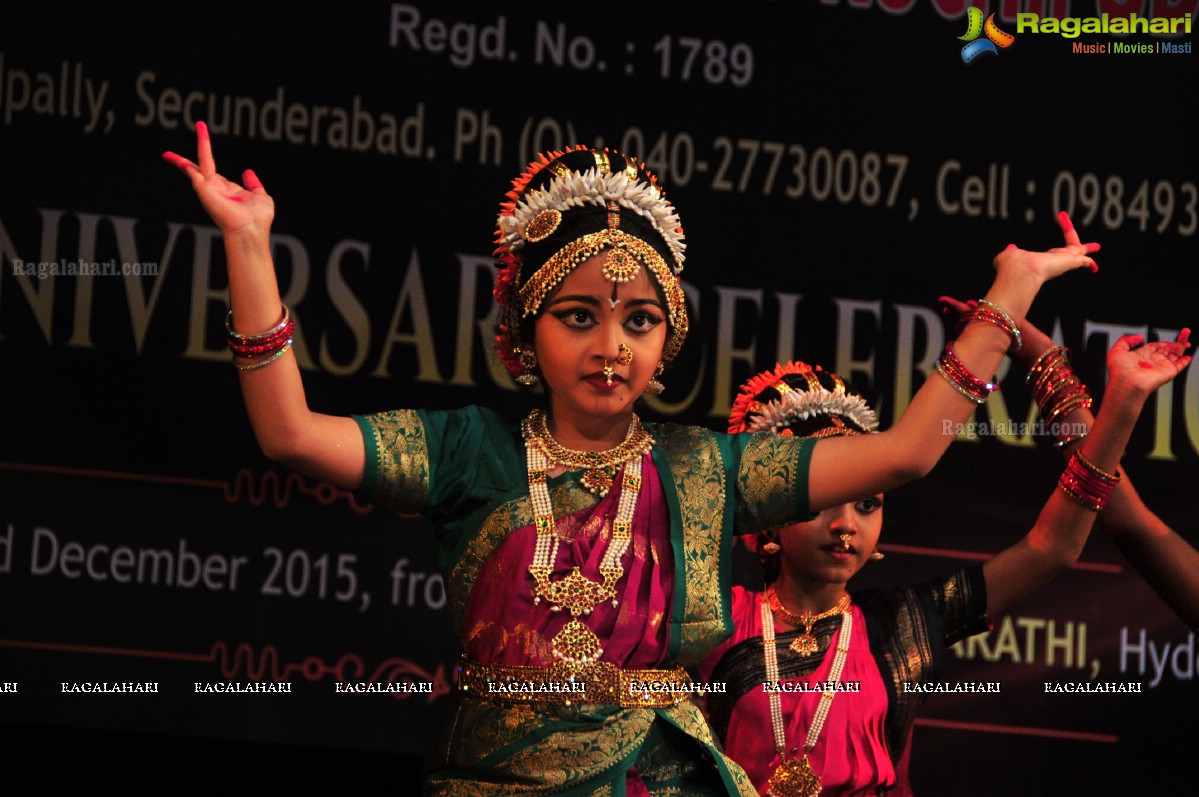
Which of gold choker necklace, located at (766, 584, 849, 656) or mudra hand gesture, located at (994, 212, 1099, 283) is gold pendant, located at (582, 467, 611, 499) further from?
gold choker necklace, located at (766, 584, 849, 656)

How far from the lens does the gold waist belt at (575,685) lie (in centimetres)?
240

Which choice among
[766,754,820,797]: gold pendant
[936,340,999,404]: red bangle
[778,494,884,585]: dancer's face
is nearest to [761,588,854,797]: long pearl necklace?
[766,754,820,797]: gold pendant

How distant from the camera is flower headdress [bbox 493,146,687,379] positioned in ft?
8.41

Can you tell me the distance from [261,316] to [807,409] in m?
1.47

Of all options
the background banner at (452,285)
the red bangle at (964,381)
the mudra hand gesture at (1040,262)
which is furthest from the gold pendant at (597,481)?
the background banner at (452,285)

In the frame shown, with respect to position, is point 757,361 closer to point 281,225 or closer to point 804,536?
point 804,536

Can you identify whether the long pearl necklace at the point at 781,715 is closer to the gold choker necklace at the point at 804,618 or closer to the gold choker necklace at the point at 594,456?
the gold choker necklace at the point at 804,618

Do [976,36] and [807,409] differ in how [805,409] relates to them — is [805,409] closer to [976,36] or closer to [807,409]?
[807,409]

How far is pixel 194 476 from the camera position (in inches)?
160

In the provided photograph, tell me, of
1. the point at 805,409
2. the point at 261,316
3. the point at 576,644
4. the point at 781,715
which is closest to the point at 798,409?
the point at 805,409

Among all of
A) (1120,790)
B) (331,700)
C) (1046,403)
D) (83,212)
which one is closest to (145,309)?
(83,212)

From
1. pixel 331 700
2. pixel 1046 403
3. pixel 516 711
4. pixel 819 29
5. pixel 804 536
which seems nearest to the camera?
pixel 516 711

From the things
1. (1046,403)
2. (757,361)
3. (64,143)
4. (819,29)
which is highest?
(819,29)

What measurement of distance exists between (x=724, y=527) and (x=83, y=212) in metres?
2.22
